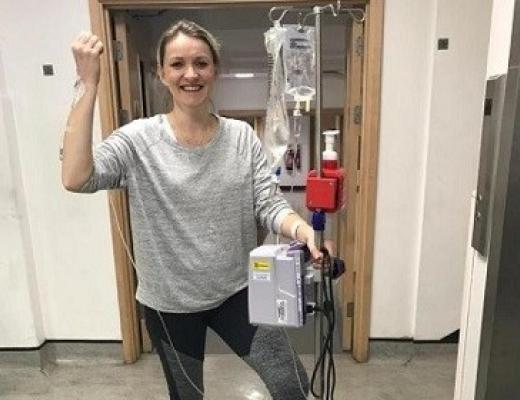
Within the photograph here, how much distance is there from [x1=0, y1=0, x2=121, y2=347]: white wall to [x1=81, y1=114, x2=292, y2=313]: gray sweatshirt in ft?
3.45

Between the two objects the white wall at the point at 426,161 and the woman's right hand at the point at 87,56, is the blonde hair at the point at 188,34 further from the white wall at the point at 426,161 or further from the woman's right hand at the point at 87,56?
the white wall at the point at 426,161

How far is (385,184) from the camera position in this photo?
207cm

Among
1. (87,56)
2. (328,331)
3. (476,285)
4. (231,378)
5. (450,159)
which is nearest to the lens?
(87,56)

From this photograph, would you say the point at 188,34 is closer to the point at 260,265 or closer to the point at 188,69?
the point at 188,69

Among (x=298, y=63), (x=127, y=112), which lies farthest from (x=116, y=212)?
(x=298, y=63)

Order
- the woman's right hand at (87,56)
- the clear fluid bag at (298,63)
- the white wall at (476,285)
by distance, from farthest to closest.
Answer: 1. the clear fluid bag at (298,63)
2. the white wall at (476,285)
3. the woman's right hand at (87,56)

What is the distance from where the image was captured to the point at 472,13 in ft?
6.17

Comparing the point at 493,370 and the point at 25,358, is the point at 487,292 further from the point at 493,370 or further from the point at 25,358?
the point at 25,358

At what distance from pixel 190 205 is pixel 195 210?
0.06 feet

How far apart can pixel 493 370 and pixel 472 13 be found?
59.3 inches

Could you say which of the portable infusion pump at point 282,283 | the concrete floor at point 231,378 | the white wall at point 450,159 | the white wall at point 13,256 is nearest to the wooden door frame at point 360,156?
the concrete floor at point 231,378

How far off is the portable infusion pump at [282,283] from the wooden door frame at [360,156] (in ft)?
3.88

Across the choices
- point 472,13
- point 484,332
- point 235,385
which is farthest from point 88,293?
point 472,13

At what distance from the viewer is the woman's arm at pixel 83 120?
883mm
